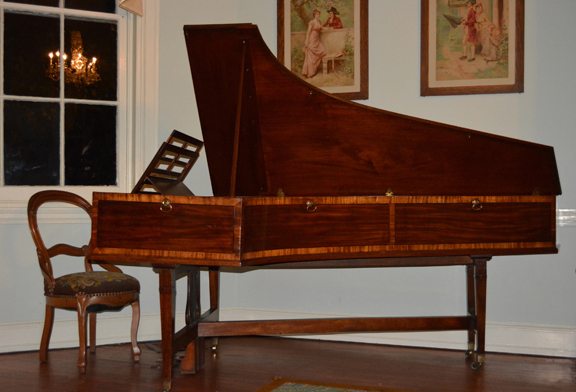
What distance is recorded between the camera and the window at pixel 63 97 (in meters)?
3.24

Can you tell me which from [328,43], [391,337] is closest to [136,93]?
[328,43]

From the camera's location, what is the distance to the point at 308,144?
2.48 m

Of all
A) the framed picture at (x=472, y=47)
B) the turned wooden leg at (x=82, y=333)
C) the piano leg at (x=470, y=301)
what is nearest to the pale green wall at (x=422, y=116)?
the framed picture at (x=472, y=47)

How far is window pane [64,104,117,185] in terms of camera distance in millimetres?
3350

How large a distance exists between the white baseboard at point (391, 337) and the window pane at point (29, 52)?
1372 millimetres

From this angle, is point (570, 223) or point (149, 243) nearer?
point (149, 243)

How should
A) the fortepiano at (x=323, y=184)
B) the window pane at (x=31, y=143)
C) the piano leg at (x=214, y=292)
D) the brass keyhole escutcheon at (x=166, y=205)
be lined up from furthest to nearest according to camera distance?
1. the window pane at (x=31, y=143)
2. the piano leg at (x=214, y=292)
3. the fortepiano at (x=323, y=184)
4. the brass keyhole escutcheon at (x=166, y=205)

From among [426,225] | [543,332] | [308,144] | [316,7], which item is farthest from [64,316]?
[543,332]

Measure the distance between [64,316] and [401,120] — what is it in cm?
225

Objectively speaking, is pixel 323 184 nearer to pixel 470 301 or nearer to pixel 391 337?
pixel 470 301

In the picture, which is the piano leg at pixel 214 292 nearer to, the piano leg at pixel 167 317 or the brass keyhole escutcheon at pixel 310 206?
the piano leg at pixel 167 317

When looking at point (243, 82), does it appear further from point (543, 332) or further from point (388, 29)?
point (543, 332)

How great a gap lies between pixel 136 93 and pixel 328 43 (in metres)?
1.21

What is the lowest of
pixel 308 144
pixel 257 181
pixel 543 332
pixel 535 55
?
pixel 543 332
